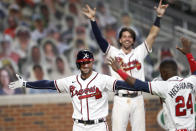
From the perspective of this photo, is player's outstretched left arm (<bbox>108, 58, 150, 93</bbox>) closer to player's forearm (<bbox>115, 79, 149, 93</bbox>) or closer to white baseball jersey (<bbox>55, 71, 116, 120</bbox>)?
player's forearm (<bbox>115, 79, 149, 93</bbox>)

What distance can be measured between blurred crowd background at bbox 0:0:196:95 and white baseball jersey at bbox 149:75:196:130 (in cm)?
372

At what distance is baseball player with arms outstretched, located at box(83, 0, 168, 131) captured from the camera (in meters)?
6.16

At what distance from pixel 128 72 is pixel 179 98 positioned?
1.28 meters

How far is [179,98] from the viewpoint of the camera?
5.19 meters

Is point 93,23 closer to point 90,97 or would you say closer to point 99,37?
point 99,37

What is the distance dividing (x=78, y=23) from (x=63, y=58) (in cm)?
106

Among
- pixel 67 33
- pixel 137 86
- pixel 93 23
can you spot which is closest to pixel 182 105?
pixel 137 86

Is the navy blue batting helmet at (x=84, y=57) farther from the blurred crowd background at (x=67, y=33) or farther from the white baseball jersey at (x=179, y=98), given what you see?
the blurred crowd background at (x=67, y=33)

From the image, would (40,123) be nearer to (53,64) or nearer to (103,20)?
(53,64)

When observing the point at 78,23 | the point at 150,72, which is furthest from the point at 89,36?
the point at 150,72

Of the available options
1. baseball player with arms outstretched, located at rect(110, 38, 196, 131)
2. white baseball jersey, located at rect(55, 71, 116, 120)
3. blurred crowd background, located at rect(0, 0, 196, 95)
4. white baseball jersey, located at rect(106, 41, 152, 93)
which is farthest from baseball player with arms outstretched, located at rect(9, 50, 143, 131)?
blurred crowd background, located at rect(0, 0, 196, 95)

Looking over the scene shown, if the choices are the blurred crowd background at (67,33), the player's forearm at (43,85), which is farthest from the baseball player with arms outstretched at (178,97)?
the blurred crowd background at (67,33)

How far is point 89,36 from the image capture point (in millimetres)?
9703

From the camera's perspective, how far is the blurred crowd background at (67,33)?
30.1ft
